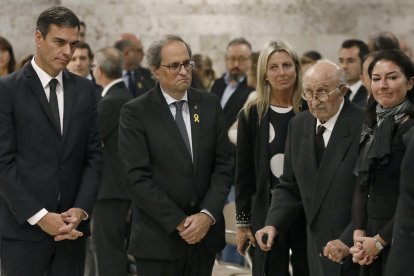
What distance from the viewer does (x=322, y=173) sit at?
5.26m

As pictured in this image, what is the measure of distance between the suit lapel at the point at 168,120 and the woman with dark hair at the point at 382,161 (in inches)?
36.8

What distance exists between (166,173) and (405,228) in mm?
→ 1406

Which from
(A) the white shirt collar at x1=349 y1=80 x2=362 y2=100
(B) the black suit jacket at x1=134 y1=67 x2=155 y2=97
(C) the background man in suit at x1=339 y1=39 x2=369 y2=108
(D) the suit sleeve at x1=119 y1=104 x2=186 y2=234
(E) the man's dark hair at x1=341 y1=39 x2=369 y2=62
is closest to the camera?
(D) the suit sleeve at x1=119 y1=104 x2=186 y2=234

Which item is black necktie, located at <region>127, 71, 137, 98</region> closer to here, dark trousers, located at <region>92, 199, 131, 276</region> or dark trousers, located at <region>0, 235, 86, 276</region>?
dark trousers, located at <region>92, 199, 131, 276</region>

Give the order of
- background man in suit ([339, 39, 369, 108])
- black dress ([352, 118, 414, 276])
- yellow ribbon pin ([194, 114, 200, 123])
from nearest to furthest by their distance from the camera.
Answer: black dress ([352, 118, 414, 276]) → yellow ribbon pin ([194, 114, 200, 123]) → background man in suit ([339, 39, 369, 108])

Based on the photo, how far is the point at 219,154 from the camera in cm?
535

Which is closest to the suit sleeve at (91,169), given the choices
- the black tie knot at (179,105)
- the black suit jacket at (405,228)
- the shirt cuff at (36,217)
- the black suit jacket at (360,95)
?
the shirt cuff at (36,217)

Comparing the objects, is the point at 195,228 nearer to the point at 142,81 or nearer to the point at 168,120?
the point at 168,120

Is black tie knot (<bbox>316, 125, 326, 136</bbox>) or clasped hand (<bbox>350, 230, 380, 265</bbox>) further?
black tie knot (<bbox>316, 125, 326, 136</bbox>)

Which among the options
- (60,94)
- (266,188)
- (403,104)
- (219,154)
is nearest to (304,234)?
(266,188)

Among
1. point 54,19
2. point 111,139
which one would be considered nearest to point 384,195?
point 54,19

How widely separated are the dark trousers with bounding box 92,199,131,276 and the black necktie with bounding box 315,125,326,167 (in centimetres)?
265

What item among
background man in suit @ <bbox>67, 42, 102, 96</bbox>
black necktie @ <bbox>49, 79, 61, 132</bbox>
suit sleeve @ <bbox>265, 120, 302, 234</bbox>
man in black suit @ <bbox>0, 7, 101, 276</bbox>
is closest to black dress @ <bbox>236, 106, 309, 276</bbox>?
suit sleeve @ <bbox>265, 120, 302, 234</bbox>

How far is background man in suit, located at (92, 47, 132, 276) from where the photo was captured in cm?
743
